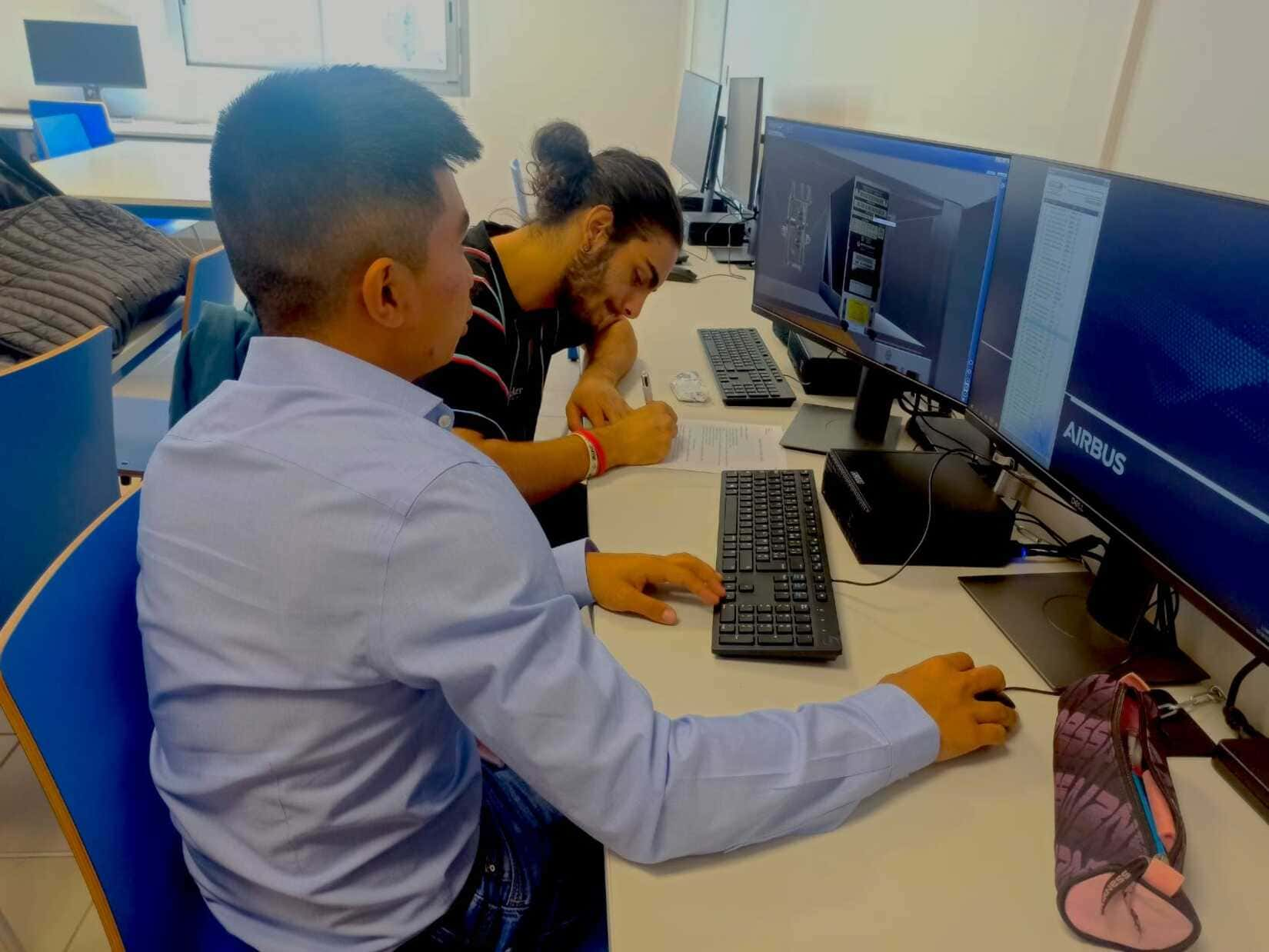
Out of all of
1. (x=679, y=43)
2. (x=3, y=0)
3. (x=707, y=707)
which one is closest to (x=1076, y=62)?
(x=707, y=707)

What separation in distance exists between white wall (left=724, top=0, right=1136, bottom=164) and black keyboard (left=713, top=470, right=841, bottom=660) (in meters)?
0.62

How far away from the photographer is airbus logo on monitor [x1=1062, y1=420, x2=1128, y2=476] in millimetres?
859

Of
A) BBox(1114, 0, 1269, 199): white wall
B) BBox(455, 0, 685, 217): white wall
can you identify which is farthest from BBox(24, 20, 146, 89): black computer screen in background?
BBox(1114, 0, 1269, 199): white wall

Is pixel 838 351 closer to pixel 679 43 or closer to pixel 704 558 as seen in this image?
pixel 704 558

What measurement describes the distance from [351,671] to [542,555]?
17 centimetres

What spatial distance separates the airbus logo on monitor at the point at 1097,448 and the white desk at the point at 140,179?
2.63m

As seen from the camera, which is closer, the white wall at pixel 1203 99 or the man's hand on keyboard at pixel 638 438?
the white wall at pixel 1203 99

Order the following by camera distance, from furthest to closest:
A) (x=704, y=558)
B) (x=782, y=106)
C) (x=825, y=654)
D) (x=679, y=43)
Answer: (x=679, y=43)
(x=782, y=106)
(x=704, y=558)
(x=825, y=654)

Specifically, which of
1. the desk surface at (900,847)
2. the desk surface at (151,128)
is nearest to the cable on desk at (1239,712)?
the desk surface at (900,847)

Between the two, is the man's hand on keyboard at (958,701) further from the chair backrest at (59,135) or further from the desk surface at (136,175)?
the chair backrest at (59,135)

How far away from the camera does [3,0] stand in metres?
5.43

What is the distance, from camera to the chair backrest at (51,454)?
4.08 ft

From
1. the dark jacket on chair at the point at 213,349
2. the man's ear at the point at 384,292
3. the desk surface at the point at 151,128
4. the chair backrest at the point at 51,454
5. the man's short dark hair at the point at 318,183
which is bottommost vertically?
the chair backrest at the point at 51,454

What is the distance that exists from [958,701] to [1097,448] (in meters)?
0.32
